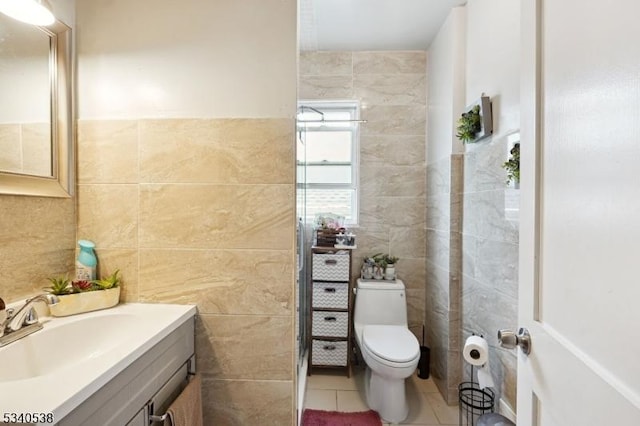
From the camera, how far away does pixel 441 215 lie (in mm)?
2207

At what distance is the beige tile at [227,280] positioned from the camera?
1280 millimetres

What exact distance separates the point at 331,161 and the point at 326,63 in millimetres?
818

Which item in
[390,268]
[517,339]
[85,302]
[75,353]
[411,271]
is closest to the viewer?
[517,339]

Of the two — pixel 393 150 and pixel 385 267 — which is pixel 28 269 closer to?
pixel 385 267

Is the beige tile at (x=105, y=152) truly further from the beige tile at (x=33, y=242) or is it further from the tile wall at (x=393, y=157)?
the tile wall at (x=393, y=157)

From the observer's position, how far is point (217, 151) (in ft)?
4.19

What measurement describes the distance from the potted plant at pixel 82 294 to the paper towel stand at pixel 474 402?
5.92 ft

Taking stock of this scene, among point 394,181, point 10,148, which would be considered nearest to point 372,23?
point 394,181

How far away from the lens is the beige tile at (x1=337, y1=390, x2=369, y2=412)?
1978mm

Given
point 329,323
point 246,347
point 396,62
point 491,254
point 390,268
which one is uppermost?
point 396,62

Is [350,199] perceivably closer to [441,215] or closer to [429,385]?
[441,215]

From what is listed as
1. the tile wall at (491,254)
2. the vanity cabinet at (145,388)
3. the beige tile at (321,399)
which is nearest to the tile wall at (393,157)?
the tile wall at (491,254)

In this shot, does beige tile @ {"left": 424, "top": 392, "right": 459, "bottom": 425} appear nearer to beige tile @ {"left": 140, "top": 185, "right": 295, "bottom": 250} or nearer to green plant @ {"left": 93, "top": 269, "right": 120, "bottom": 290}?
beige tile @ {"left": 140, "top": 185, "right": 295, "bottom": 250}

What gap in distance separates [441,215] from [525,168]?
145 cm
